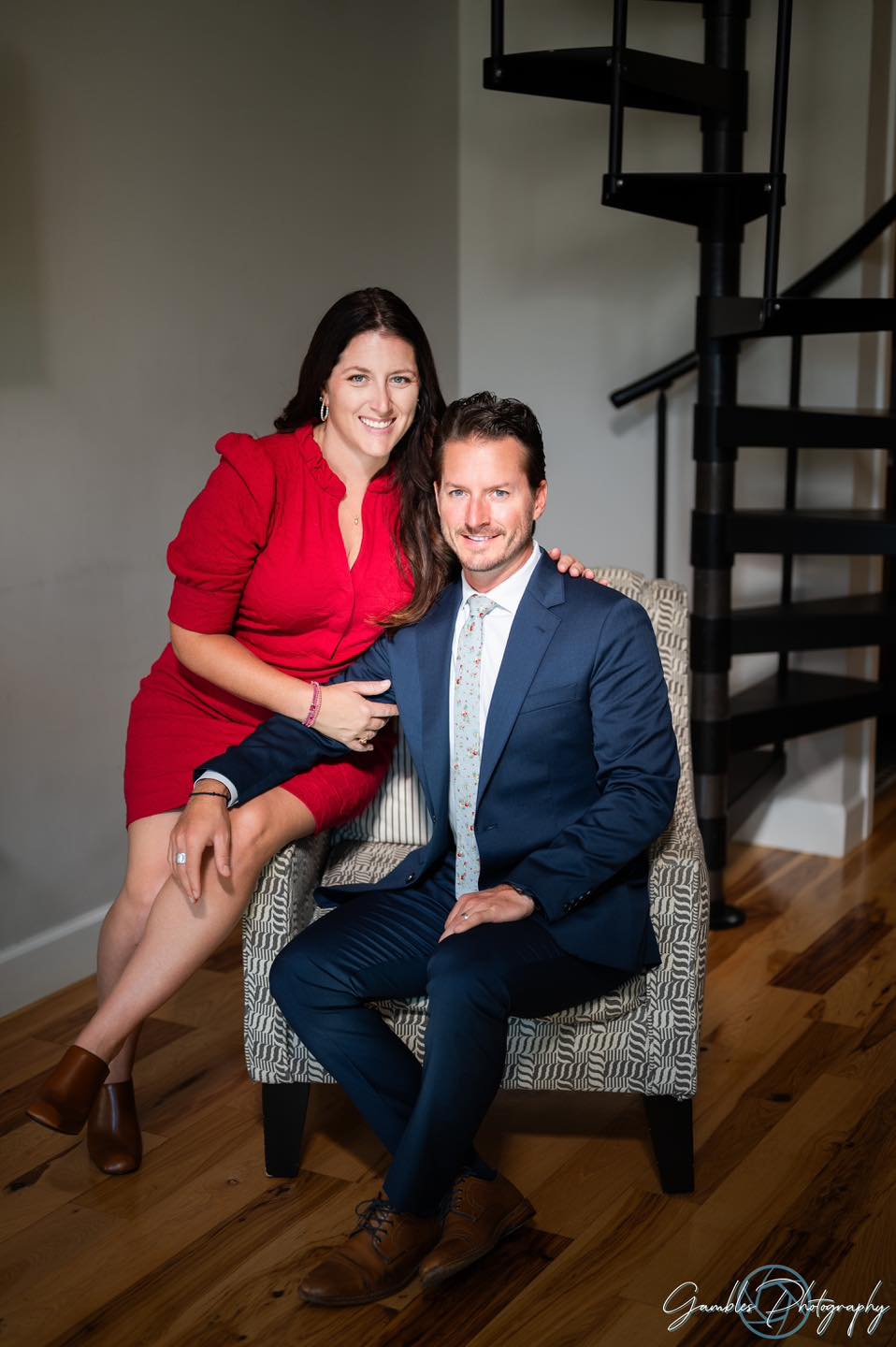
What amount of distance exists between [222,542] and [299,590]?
0.15 metres

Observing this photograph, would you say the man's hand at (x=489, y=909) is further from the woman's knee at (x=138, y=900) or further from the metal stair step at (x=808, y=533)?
the metal stair step at (x=808, y=533)

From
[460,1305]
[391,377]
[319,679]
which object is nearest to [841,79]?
[391,377]

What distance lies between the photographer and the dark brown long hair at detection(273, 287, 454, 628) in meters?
2.36

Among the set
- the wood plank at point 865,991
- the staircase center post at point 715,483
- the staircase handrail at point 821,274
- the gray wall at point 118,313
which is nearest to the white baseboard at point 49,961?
the gray wall at point 118,313

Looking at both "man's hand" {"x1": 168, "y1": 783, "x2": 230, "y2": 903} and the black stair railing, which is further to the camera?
the black stair railing

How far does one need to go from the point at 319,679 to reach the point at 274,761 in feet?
0.76

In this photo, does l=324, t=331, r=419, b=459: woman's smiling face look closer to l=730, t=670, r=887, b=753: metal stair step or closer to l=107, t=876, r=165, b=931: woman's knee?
l=107, t=876, r=165, b=931: woman's knee

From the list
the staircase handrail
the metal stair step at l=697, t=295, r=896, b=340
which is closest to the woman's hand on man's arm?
the metal stair step at l=697, t=295, r=896, b=340

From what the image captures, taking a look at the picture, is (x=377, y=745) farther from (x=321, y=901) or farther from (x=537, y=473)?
(x=537, y=473)

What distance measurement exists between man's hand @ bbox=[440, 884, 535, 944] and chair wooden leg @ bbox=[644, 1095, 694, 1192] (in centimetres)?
42

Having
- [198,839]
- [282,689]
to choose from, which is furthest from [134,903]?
[282,689]

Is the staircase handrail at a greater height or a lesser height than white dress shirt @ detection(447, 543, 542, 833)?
greater

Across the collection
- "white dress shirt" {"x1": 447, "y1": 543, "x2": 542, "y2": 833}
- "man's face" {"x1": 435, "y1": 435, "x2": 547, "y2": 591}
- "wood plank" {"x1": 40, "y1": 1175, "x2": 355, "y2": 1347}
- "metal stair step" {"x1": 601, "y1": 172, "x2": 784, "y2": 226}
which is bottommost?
"wood plank" {"x1": 40, "y1": 1175, "x2": 355, "y2": 1347}

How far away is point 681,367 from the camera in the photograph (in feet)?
12.6
